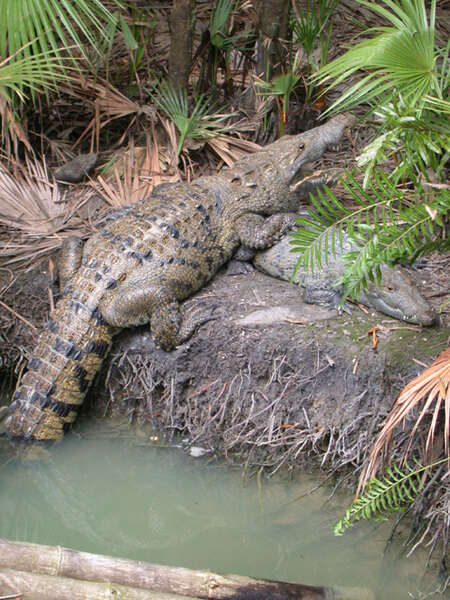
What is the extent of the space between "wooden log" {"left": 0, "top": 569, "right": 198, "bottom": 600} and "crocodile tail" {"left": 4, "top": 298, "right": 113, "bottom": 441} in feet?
5.46

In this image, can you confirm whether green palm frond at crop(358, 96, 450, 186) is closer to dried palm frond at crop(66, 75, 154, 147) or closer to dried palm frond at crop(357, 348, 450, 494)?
dried palm frond at crop(357, 348, 450, 494)

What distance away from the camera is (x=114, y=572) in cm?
241

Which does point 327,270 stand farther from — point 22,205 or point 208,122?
point 22,205

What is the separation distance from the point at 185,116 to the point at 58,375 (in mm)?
2324

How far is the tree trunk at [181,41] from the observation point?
16.1 ft

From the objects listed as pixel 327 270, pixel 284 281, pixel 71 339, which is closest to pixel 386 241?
pixel 327 270

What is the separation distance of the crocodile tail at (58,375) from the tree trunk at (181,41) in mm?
2229

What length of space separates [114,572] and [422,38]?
2.68 metres

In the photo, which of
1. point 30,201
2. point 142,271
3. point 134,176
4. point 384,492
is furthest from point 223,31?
point 384,492

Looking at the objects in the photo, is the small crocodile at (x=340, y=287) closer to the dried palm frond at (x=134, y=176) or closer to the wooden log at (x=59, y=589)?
the dried palm frond at (x=134, y=176)

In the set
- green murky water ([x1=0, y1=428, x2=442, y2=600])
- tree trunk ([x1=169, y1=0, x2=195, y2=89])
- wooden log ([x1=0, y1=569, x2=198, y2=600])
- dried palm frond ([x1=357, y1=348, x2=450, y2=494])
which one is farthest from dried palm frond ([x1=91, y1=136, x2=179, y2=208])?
wooden log ([x1=0, y1=569, x2=198, y2=600])

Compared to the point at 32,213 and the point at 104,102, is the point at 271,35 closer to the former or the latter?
the point at 104,102

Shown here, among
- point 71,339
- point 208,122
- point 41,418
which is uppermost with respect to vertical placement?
point 208,122

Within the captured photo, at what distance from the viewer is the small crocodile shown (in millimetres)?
3770
